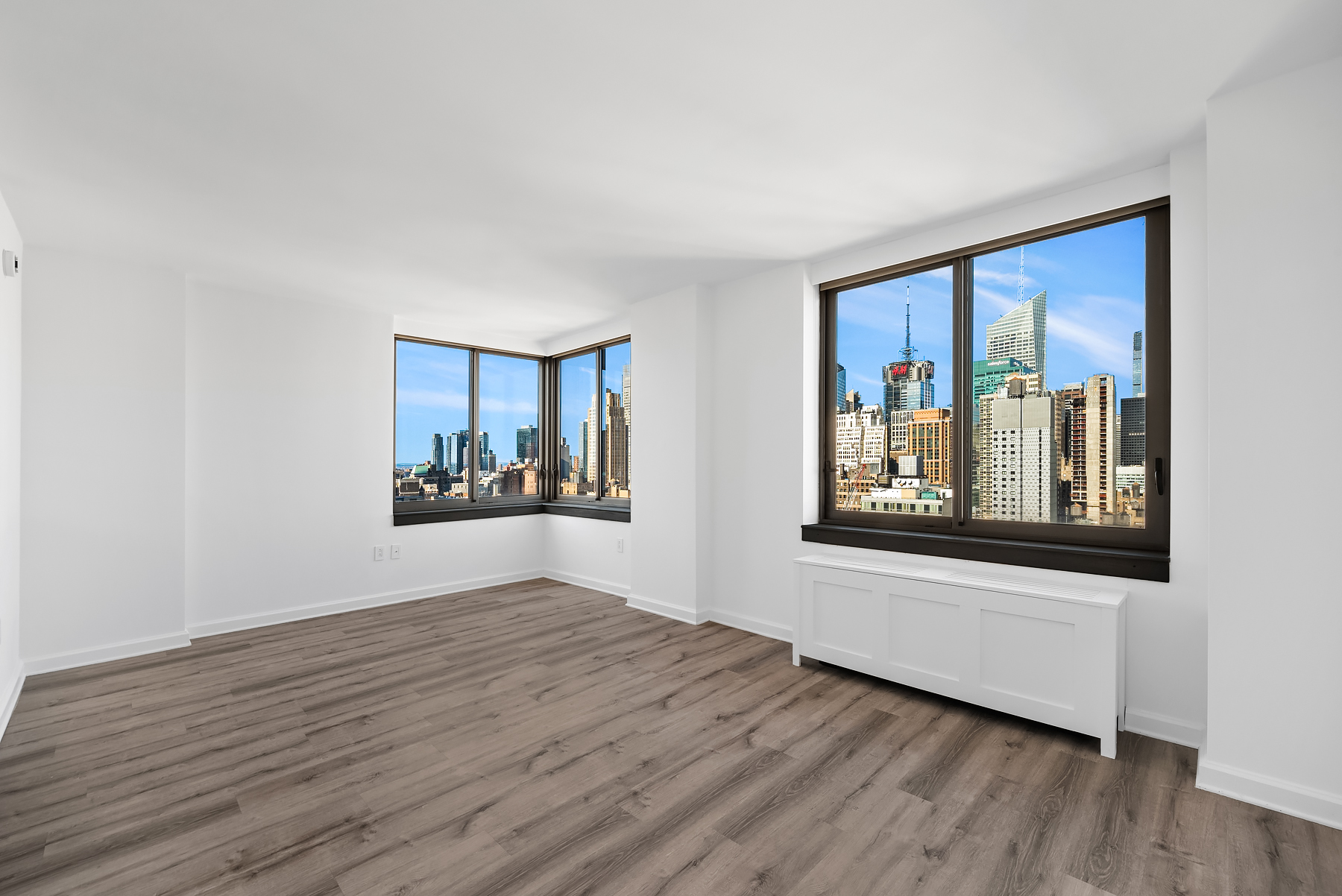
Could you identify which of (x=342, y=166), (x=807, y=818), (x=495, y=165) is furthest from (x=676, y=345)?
(x=807, y=818)

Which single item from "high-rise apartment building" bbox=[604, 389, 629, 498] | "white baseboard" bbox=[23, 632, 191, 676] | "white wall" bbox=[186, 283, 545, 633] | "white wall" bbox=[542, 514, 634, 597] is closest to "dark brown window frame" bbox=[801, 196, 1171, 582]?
"white wall" bbox=[542, 514, 634, 597]

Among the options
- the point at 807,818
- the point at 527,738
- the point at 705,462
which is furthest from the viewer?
the point at 705,462

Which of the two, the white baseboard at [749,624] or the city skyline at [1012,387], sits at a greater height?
the city skyline at [1012,387]

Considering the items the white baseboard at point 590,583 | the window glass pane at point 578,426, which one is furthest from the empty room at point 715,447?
the window glass pane at point 578,426

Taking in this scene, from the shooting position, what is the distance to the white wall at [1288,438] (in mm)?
2115

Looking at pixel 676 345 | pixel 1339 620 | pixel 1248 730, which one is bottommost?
pixel 1248 730

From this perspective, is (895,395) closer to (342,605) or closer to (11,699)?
(342,605)

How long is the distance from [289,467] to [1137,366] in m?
5.66

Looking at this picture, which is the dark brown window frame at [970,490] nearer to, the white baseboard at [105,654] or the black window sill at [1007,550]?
the black window sill at [1007,550]

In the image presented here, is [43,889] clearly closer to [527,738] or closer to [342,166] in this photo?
[527,738]

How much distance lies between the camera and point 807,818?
2176 millimetres

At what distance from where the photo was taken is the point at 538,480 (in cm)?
684

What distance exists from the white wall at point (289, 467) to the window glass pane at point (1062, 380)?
469 centimetres

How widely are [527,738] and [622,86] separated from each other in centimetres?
274
